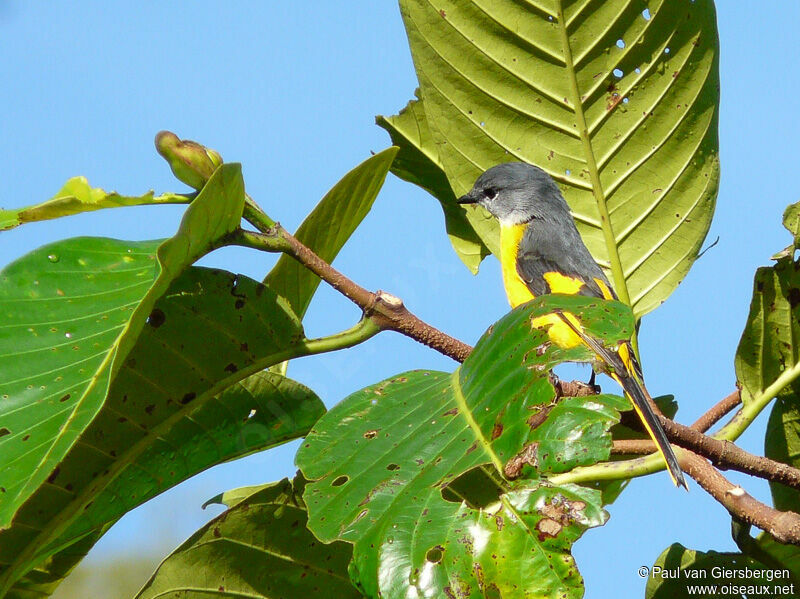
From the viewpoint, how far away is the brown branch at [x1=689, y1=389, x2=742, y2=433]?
2.34 m

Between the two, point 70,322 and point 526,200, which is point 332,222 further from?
point 526,200

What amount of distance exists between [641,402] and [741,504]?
1.94 feet

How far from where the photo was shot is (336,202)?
2.42 meters

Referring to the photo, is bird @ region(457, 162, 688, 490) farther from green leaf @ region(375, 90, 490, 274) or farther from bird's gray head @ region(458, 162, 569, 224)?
green leaf @ region(375, 90, 490, 274)

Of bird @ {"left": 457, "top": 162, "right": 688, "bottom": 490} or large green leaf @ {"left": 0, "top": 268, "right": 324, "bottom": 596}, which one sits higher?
bird @ {"left": 457, "top": 162, "right": 688, "bottom": 490}

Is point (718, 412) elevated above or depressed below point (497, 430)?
above

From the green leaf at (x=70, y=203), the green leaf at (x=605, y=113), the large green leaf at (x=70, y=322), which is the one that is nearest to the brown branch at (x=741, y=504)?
the green leaf at (x=605, y=113)

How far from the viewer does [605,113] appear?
2771 mm

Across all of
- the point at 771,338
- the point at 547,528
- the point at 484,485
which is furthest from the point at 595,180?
the point at 547,528

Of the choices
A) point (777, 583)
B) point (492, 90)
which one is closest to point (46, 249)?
point (492, 90)

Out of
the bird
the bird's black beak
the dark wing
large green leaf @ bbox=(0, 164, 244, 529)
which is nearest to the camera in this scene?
large green leaf @ bbox=(0, 164, 244, 529)

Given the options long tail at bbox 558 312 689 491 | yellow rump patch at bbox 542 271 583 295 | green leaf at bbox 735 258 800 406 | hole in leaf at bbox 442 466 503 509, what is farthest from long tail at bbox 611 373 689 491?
yellow rump patch at bbox 542 271 583 295

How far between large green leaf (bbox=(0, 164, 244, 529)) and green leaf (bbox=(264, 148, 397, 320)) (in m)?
0.46

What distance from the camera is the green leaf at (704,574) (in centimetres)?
253
